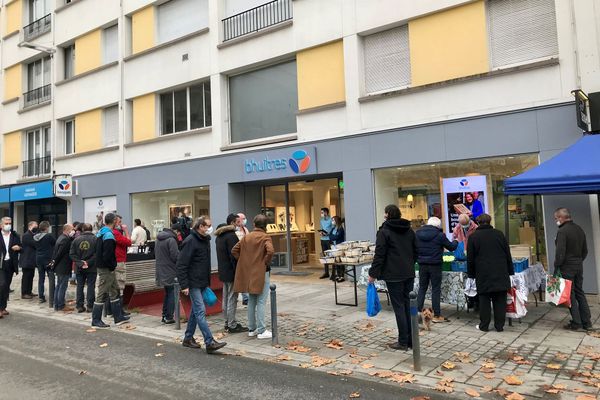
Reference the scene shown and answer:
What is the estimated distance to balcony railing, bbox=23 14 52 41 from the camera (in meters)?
20.6

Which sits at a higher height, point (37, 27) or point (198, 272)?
point (37, 27)

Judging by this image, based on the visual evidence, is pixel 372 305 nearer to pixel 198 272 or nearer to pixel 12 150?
pixel 198 272

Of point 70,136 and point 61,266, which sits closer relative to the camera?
point 61,266

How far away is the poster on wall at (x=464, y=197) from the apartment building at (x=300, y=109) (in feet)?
0.11

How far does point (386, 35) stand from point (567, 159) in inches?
224

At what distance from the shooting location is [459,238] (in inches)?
345

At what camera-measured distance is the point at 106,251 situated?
786cm

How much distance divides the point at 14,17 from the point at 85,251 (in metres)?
19.2

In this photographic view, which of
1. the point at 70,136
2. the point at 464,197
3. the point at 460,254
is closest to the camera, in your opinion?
the point at 460,254

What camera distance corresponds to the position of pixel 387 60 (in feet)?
38.3

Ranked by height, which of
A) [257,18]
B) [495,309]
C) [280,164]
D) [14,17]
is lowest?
[495,309]

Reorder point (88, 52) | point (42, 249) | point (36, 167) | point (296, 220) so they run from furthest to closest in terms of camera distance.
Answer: point (36, 167) < point (88, 52) < point (296, 220) < point (42, 249)

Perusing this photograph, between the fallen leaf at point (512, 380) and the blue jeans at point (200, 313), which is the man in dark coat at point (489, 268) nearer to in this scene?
the fallen leaf at point (512, 380)

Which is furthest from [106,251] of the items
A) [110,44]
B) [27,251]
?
[110,44]
